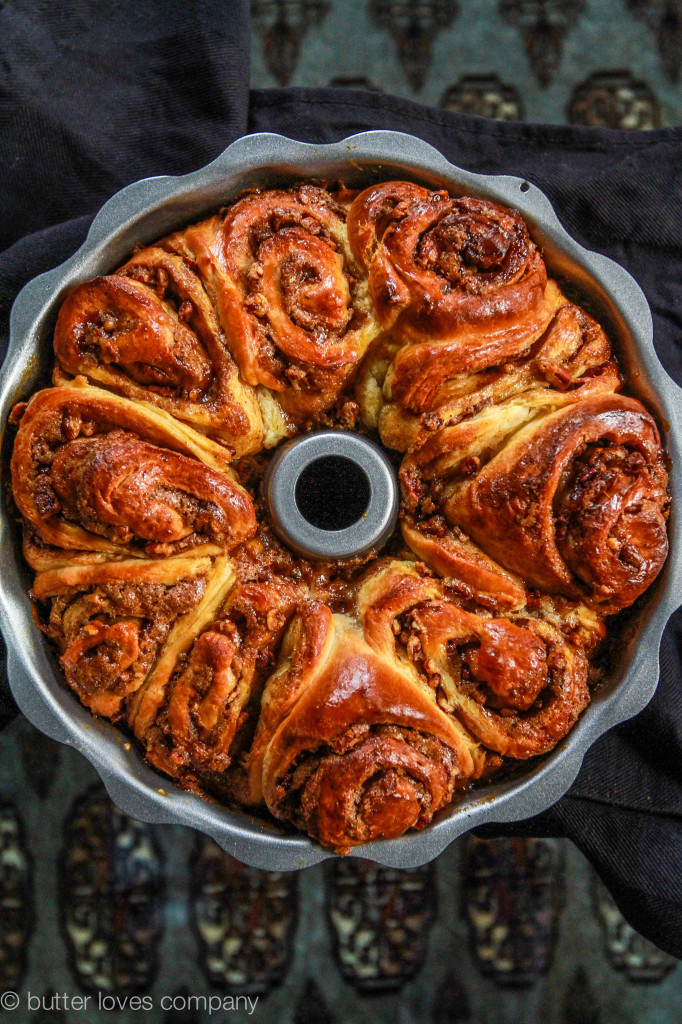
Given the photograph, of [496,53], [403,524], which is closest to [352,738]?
[403,524]

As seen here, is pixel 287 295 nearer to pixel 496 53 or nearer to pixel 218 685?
pixel 218 685

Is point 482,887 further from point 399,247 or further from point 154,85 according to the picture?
point 154,85

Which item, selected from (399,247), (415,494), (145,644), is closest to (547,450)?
(415,494)

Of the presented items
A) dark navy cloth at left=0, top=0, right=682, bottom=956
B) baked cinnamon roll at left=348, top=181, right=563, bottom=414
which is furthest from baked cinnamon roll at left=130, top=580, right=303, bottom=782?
dark navy cloth at left=0, top=0, right=682, bottom=956

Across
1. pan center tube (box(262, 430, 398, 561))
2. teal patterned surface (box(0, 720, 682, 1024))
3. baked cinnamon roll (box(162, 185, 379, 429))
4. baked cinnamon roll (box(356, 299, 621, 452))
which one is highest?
baked cinnamon roll (box(162, 185, 379, 429))

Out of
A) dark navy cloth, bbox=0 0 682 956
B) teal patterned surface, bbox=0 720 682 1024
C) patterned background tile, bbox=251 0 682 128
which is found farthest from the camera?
patterned background tile, bbox=251 0 682 128

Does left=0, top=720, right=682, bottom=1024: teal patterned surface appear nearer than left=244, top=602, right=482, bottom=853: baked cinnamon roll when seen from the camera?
No

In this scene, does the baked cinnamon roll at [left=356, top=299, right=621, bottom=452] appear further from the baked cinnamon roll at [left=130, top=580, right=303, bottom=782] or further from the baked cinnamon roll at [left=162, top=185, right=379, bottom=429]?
the baked cinnamon roll at [left=130, top=580, right=303, bottom=782]
